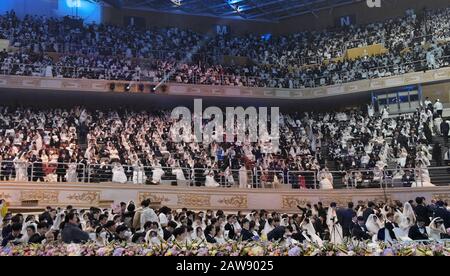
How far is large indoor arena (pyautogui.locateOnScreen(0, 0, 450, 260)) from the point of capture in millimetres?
16359

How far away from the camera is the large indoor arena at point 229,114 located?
1636 centimetres

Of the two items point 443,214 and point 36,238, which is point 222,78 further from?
point 36,238

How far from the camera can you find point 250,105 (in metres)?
28.2

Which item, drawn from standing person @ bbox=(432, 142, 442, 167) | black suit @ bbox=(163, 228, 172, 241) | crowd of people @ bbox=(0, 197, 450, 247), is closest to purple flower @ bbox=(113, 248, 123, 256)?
crowd of people @ bbox=(0, 197, 450, 247)

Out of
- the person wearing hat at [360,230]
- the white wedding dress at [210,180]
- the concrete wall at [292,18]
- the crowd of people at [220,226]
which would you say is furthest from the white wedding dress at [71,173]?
the concrete wall at [292,18]

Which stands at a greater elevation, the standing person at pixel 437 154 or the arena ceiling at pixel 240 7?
the arena ceiling at pixel 240 7

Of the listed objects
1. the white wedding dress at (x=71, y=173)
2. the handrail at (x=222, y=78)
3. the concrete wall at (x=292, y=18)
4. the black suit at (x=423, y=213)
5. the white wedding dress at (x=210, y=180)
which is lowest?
the black suit at (x=423, y=213)

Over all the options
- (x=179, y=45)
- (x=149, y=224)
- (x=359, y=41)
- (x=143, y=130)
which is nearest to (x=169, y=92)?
(x=143, y=130)

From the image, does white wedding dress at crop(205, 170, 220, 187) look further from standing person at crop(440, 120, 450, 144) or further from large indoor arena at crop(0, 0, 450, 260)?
standing person at crop(440, 120, 450, 144)

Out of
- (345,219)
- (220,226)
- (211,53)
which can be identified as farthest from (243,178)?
(211,53)

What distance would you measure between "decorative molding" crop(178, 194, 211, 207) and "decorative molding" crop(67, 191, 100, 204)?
2.84 m
